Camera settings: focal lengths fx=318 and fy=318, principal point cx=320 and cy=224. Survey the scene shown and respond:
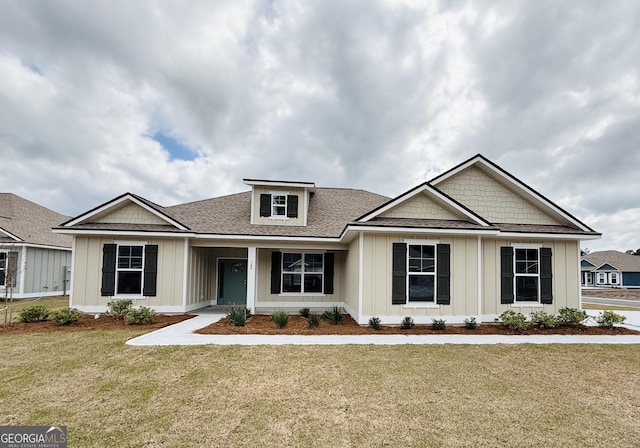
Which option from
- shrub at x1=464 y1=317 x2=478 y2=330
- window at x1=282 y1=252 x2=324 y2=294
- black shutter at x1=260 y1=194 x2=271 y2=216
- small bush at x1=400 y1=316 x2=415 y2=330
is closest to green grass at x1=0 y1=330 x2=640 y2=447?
small bush at x1=400 y1=316 x2=415 y2=330

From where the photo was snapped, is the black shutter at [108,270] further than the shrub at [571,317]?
Yes

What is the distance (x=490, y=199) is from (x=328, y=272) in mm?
6655

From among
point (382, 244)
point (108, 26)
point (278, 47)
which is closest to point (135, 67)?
point (108, 26)

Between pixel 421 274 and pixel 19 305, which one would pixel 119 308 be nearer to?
pixel 19 305

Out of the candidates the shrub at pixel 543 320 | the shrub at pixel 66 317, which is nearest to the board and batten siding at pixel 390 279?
the shrub at pixel 543 320

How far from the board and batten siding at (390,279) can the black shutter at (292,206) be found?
4.54m

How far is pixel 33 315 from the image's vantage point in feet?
31.2

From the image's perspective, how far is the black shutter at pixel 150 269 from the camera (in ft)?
36.0

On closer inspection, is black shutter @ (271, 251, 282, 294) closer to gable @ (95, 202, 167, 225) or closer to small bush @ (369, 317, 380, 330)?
gable @ (95, 202, 167, 225)

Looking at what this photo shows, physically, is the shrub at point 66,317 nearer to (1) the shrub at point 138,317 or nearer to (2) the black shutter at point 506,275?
(1) the shrub at point 138,317

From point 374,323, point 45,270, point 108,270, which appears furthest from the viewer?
point 45,270

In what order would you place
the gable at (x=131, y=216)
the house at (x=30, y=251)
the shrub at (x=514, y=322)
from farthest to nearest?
1. the house at (x=30, y=251)
2. the gable at (x=131, y=216)
3. the shrub at (x=514, y=322)

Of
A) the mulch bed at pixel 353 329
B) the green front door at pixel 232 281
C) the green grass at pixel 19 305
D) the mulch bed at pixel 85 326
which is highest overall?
the green front door at pixel 232 281

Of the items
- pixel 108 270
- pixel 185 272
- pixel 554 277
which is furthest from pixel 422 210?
pixel 108 270
